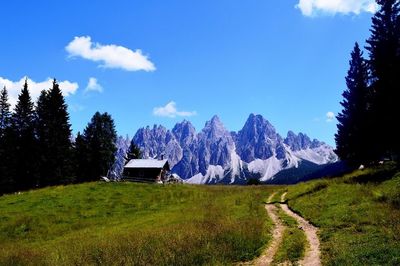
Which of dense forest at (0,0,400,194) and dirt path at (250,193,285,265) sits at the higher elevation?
dense forest at (0,0,400,194)

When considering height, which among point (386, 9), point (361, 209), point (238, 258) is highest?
point (386, 9)

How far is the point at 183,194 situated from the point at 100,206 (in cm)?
1355

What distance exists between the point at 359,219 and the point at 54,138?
64.9 meters

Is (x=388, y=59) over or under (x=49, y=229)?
over

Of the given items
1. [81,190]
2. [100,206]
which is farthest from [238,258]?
[81,190]

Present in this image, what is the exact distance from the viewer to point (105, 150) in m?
89.7

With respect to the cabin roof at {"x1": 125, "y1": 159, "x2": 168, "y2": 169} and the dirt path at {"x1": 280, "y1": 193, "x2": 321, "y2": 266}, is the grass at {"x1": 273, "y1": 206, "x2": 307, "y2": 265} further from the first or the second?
the cabin roof at {"x1": 125, "y1": 159, "x2": 168, "y2": 169}

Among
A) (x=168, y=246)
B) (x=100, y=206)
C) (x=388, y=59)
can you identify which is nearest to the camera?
(x=168, y=246)

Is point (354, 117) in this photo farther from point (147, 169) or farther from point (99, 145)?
point (99, 145)

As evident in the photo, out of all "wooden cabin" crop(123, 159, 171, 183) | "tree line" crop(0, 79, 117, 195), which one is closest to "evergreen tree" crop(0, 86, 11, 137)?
Answer: "tree line" crop(0, 79, 117, 195)

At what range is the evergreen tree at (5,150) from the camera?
66875 millimetres

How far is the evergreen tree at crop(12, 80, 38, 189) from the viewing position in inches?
2746

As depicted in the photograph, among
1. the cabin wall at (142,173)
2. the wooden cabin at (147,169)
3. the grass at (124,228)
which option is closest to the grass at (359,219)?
the grass at (124,228)

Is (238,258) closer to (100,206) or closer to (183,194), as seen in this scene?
(100,206)
